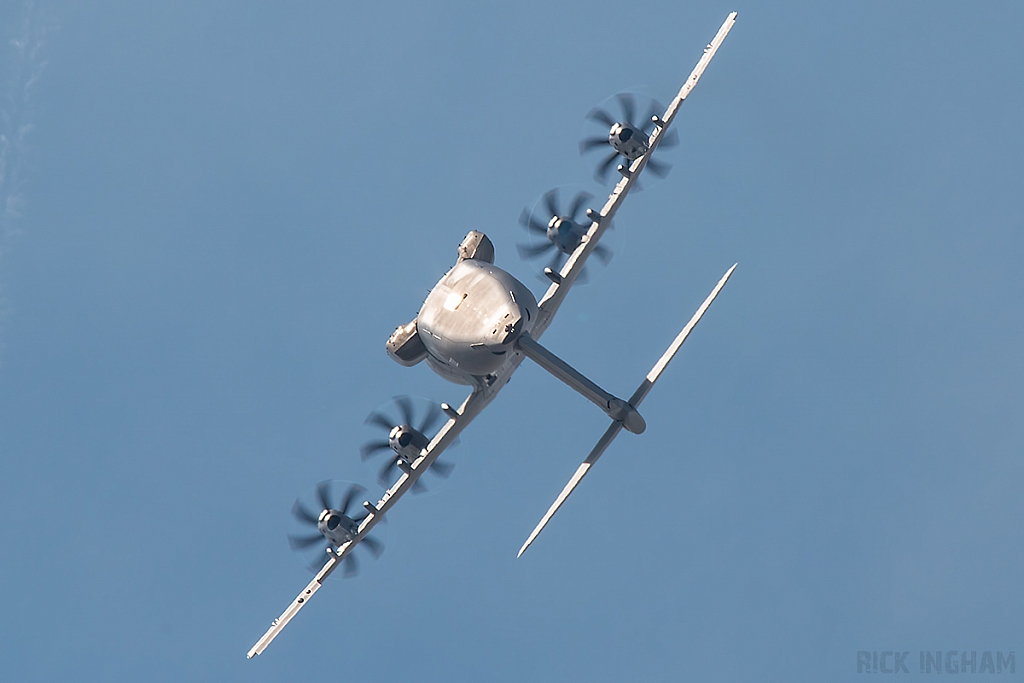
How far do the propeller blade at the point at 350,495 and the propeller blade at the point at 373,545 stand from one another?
2785 millimetres

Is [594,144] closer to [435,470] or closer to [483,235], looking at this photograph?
[483,235]

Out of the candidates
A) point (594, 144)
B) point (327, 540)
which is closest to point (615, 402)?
point (594, 144)

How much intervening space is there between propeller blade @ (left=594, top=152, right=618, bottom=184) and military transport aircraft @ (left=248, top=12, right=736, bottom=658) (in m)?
0.59

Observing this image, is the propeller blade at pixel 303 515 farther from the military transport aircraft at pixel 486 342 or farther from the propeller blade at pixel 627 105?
the propeller blade at pixel 627 105

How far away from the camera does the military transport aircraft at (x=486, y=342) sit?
283ft

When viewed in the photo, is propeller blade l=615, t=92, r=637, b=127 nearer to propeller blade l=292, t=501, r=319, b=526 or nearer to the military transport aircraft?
the military transport aircraft

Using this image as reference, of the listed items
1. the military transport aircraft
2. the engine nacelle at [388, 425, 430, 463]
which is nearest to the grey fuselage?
the military transport aircraft

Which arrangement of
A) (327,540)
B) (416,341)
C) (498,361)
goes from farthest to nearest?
(327,540), (416,341), (498,361)

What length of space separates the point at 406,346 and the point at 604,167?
20.4 m

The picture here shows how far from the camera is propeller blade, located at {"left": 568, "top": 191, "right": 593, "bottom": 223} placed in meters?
95.0

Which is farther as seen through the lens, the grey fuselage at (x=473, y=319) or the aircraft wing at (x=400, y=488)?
the aircraft wing at (x=400, y=488)

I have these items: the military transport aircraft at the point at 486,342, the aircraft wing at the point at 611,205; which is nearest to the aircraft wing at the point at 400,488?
the military transport aircraft at the point at 486,342

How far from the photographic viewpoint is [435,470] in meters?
98.2

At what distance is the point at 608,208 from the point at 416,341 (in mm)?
18089
